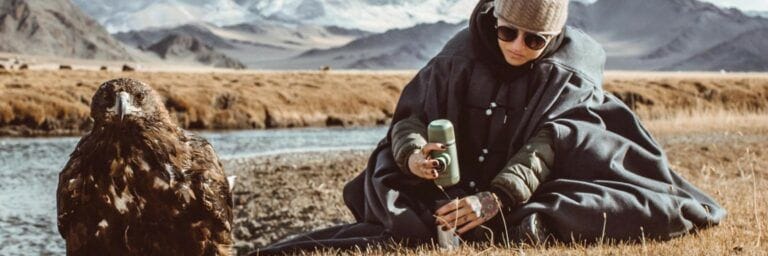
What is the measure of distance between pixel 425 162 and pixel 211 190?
126cm

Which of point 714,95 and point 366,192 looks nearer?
point 366,192

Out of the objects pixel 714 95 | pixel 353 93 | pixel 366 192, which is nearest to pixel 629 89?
pixel 714 95

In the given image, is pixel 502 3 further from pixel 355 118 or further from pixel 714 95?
pixel 714 95

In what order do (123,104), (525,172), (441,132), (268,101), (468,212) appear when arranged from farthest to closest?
1. (268,101)
2. (525,172)
3. (468,212)
4. (441,132)
5. (123,104)

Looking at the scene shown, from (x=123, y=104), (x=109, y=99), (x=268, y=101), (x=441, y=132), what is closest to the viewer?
(x=123, y=104)

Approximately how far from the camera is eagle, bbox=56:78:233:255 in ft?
17.9

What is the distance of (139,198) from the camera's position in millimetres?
5469

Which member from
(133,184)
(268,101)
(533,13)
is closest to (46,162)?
(133,184)

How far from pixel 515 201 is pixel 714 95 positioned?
42063 mm

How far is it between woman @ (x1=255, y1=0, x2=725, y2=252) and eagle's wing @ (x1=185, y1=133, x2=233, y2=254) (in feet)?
3.13

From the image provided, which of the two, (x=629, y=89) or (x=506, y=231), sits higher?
(x=506, y=231)

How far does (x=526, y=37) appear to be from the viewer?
19.4 ft

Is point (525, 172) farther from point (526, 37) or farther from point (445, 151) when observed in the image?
point (526, 37)

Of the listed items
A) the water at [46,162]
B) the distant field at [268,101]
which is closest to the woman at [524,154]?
the water at [46,162]
